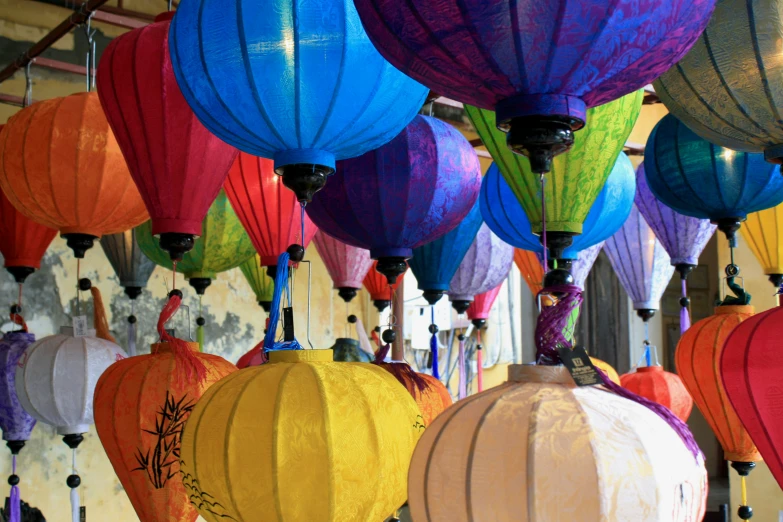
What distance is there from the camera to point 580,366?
32.1 inches

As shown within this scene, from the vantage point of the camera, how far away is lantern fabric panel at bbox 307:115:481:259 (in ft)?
4.70

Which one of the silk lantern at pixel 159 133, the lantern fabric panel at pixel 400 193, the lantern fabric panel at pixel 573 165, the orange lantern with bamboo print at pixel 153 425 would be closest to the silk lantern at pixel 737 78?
the lantern fabric panel at pixel 573 165

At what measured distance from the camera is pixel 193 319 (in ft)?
13.1

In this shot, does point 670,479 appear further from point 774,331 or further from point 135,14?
point 135,14

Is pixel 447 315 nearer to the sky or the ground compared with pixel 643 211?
nearer to the ground

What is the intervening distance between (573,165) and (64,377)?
1328 millimetres

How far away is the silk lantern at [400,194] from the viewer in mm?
1432

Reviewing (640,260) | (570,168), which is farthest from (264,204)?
(640,260)

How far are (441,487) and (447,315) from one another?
3.62 m

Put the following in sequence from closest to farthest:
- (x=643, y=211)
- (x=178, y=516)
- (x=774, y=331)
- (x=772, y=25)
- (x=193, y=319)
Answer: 1. (x=772, y=25)
2. (x=774, y=331)
3. (x=178, y=516)
4. (x=643, y=211)
5. (x=193, y=319)

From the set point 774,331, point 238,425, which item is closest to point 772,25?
point 774,331

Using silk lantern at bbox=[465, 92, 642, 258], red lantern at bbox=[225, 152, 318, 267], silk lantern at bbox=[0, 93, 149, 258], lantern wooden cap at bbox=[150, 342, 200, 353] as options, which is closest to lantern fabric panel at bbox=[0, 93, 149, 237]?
silk lantern at bbox=[0, 93, 149, 258]

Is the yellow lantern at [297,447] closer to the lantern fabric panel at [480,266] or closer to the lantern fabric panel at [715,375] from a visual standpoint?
the lantern fabric panel at [715,375]

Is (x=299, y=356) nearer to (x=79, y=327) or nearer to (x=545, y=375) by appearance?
(x=545, y=375)
